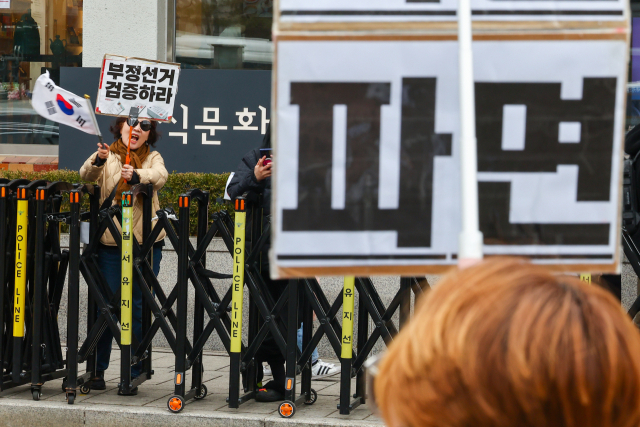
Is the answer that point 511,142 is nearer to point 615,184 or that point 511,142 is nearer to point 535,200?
point 535,200

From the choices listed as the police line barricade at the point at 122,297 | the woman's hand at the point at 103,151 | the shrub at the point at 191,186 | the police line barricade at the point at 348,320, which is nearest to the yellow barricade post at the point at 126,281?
the police line barricade at the point at 122,297

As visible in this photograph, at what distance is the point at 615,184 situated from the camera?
2.08 metres

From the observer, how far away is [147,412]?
5094mm

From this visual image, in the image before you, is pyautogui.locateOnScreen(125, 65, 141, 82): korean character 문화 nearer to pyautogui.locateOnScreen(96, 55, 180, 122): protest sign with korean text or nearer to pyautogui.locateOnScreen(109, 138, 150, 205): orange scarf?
pyautogui.locateOnScreen(96, 55, 180, 122): protest sign with korean text

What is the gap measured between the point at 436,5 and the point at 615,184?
66 cm

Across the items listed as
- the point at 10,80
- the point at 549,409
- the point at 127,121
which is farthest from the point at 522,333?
the point at 10,80

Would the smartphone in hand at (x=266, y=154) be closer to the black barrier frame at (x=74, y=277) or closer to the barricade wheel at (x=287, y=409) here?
the black barrier frame at (x=74, y=277)

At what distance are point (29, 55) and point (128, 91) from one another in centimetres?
529

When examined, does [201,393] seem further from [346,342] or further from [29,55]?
[29,55]

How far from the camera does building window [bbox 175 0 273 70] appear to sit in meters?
9.91

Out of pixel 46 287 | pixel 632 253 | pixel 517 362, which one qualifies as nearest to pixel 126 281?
pixel 46 287

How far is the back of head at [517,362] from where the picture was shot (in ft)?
3.07

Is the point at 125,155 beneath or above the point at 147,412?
above

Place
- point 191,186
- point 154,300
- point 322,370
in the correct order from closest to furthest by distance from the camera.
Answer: point 154,300
point 322,370
point 191,186
